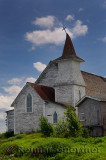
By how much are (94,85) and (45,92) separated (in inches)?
388

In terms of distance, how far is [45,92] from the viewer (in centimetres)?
3753

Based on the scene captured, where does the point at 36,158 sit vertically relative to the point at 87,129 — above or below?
below

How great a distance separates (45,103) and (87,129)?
1056 cm

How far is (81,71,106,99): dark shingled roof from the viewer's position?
41519 mm

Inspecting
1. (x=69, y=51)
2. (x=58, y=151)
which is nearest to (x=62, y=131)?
(x=58, y=151)

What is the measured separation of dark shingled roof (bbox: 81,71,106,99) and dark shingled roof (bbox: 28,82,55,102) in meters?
5.38

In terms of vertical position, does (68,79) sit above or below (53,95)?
above

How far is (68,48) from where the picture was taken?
128 ft

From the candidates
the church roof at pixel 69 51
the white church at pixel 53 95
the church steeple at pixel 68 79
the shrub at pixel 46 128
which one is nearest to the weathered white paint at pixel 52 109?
the white church at pixel 53 95

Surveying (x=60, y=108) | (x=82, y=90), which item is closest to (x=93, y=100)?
(x=60, y=108)

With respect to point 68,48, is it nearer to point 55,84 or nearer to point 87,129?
point 55,84

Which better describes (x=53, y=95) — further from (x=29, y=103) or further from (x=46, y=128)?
(x=46, y=128)

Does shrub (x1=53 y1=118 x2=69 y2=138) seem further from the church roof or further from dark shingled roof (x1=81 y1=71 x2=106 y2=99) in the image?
dark shingled roof (x1=81 y1=71 x2=106 y2=99)

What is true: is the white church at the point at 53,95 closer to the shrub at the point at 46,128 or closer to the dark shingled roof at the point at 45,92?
the dark shingled roof at the point at 45,92
